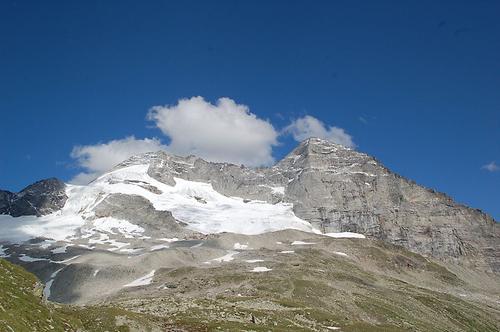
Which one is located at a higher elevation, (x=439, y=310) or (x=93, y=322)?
(x=439, y=310)

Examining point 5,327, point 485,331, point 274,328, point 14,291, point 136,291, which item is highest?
point 485,331

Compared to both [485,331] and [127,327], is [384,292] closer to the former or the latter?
[485,331]

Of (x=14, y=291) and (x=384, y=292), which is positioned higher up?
(x=384, y=292)

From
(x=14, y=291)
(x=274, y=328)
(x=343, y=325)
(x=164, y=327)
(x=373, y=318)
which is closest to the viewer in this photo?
(x=14, y=291)

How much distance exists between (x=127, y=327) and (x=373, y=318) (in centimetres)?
10221

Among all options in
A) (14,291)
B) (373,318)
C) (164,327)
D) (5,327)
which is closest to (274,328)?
(164,327)

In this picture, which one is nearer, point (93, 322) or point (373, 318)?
point (93, 322)

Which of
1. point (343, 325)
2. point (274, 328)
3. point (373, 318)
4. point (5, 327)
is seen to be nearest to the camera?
point (5, 327)

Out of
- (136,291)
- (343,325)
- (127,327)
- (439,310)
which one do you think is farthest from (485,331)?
(127,327)

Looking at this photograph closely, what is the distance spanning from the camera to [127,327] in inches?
2537

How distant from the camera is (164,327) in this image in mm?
73125

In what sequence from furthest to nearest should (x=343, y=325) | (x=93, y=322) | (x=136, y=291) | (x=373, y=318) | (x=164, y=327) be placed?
(x=136, y=291) < (x=373, y=318) < (x=343, y=325) < (x=164, y=327) < (x=93, y=322)

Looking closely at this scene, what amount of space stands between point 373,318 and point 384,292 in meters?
46.8

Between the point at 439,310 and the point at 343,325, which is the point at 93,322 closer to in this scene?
the point at 343,325
